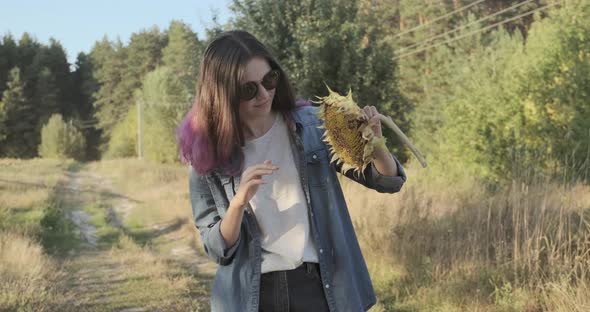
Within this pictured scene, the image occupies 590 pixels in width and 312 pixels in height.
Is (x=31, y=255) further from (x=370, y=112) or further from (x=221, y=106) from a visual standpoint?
(x=370, y=112)

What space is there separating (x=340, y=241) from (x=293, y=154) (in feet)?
1.19

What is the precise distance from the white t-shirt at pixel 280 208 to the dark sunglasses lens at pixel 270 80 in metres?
0.16

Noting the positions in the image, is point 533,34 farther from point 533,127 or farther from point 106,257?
point 106,257

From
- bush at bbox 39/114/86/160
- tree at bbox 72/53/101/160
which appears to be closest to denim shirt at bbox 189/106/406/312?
bush at bbox 39/114/86/160

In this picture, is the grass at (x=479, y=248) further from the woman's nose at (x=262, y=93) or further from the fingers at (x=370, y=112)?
the woman's nose at (x=262, y=93)

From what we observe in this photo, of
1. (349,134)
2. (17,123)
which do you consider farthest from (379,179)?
(17,123)

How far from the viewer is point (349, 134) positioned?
6.28 ft

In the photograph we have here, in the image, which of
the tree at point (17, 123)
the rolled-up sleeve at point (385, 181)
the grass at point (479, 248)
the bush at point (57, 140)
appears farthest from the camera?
the tree at point (17, 123)

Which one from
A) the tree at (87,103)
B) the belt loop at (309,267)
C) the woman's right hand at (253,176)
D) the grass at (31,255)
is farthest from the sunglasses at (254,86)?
the tree at (87,103)

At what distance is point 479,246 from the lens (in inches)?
215

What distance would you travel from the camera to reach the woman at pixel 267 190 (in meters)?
1.98

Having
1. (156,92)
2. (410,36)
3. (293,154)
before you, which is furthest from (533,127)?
(156,92)

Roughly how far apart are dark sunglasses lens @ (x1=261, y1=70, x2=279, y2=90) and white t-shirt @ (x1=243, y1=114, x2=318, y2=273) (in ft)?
0.51

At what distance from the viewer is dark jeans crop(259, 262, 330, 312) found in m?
1.95
